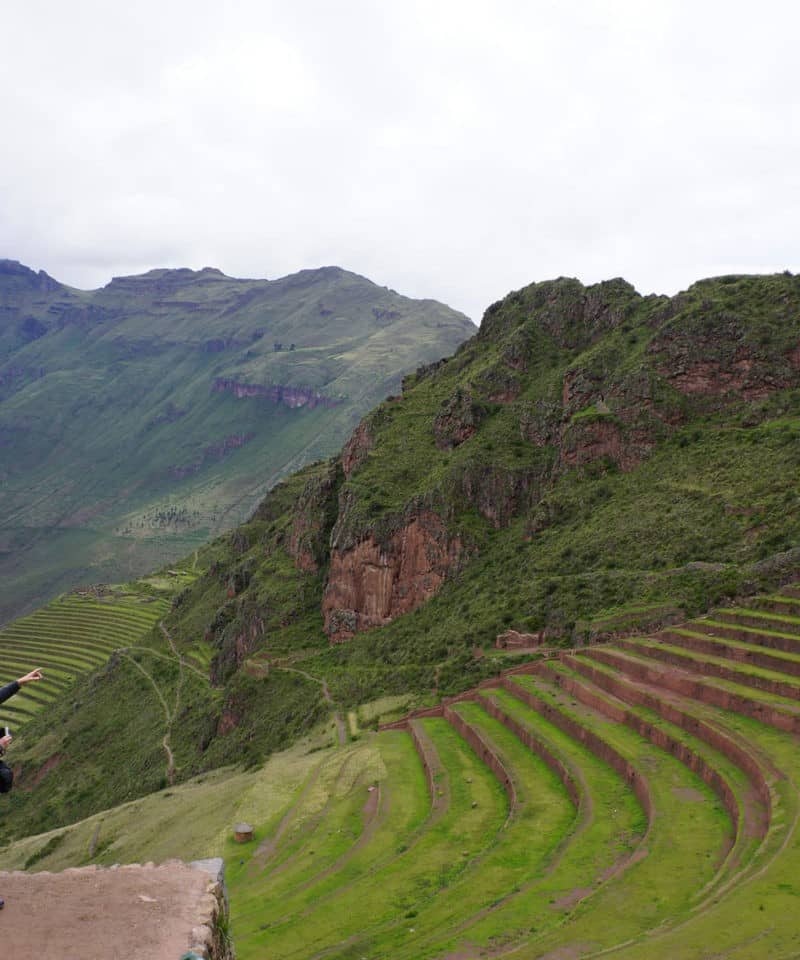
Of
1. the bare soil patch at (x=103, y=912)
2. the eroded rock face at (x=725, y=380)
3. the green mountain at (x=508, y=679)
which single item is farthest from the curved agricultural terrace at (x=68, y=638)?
the bare soil patch at (x=103, y=912)

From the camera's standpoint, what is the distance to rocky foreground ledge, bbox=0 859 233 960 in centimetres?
1165

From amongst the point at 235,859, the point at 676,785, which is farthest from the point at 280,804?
the point at 676,785

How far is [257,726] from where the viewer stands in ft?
188

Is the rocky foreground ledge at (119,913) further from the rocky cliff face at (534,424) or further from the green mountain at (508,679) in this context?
the rocky cliff face at (534,424)

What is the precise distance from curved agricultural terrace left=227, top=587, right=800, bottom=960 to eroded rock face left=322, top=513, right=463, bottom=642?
28.6m

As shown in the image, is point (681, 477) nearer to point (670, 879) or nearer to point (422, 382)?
point (670, 879)

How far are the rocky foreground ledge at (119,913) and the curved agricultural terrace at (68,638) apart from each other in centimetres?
9134

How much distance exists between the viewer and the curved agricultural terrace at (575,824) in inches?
610

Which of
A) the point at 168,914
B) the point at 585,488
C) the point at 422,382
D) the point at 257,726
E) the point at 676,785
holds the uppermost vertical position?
the point at 422,382

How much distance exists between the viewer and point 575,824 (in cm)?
2161

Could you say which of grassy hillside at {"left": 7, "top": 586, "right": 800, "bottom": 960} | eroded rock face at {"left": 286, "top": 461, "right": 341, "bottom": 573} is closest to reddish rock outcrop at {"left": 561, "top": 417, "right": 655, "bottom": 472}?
grassy hillside at {"left": 7, "top": 586, "right": 800, "bottom": 960}

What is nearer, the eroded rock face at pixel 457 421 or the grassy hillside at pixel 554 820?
the grassy hillside at pixel 554 820

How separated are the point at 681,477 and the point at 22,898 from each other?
49964 mm

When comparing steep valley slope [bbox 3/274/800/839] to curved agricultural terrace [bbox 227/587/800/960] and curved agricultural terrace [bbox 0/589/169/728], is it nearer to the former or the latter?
curved agricultural terrace [bbox 227/587/800/960]
